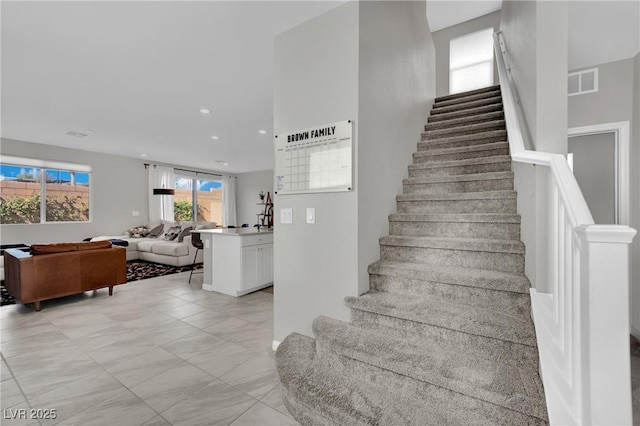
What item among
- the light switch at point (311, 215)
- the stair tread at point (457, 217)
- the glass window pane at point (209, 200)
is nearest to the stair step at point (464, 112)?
the stair tread at point (457, 217)

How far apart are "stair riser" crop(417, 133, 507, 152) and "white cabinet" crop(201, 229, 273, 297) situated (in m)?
2.50

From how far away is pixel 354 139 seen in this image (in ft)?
7.16

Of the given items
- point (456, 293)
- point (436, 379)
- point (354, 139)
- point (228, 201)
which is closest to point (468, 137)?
point (354, 139)

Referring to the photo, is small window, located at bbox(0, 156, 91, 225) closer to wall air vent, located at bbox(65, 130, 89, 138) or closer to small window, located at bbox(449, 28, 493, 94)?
wall air vent, located at bbox(65, 130, 89, 138)

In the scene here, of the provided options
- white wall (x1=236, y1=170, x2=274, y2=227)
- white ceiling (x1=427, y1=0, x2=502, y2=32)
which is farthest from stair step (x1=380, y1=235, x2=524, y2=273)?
white wall (x1=236, y1=170, x2=274, y2=227)

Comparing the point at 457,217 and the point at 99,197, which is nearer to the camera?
the point at 457,217

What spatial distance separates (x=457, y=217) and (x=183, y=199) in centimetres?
888

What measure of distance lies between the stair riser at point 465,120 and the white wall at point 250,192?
23.3ft

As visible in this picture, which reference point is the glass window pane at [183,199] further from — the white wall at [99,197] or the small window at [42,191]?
the small window at [42,191]

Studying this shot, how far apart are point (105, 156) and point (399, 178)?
299 inches

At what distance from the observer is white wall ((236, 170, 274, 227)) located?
10.5 metres

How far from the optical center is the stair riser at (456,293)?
1787 mm

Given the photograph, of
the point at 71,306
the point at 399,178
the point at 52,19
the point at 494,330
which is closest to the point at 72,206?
the point at 71,306

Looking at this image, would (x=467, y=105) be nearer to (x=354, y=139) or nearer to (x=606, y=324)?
(x=354, y=139)
